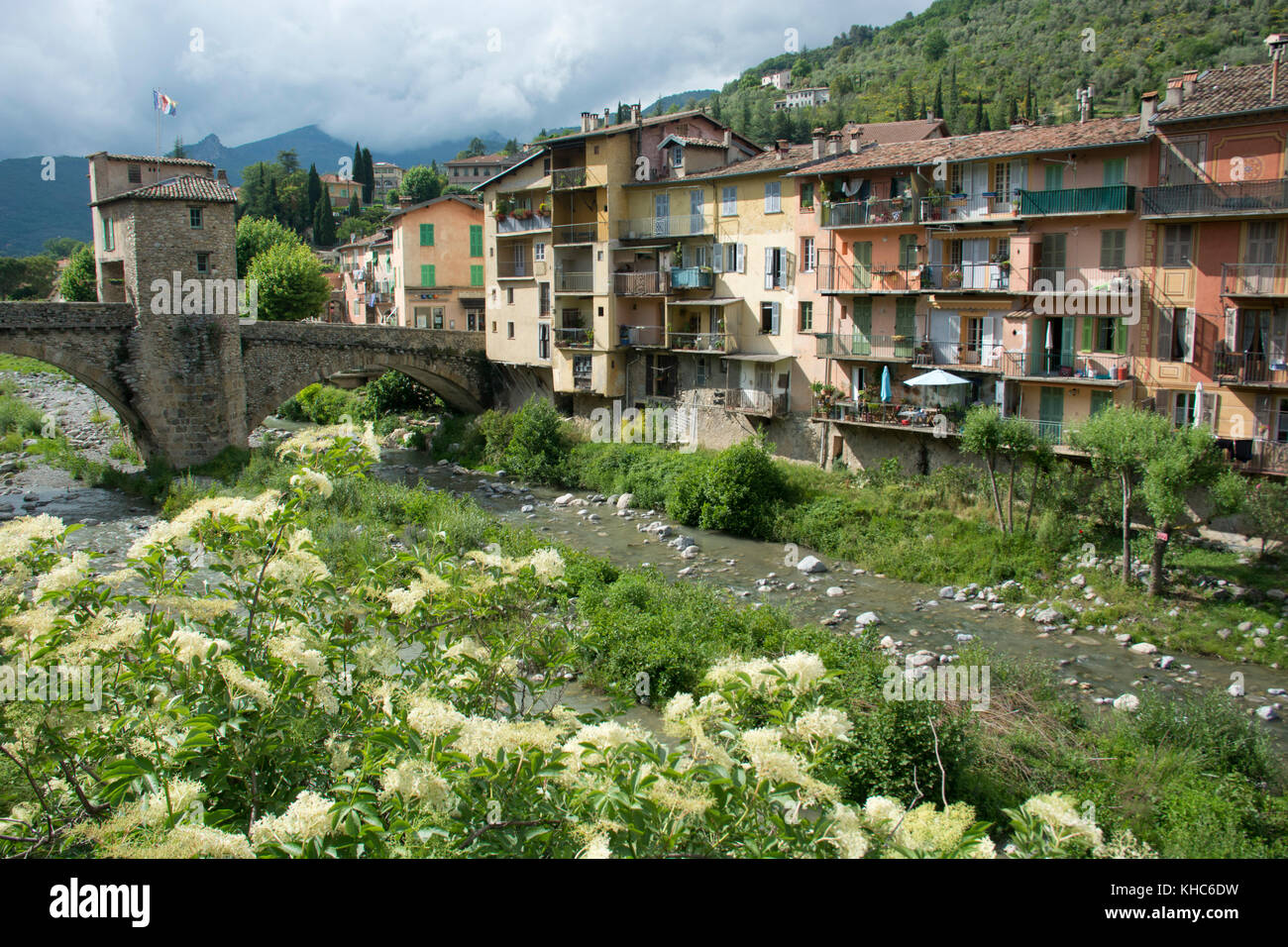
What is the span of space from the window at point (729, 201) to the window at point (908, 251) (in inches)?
281

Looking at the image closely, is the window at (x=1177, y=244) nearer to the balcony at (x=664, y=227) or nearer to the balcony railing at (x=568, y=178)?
the balcony at (x=664, y=227)

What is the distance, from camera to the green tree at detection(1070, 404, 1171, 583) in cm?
2098

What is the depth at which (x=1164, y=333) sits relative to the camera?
24312 mm

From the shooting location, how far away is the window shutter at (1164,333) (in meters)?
24.2

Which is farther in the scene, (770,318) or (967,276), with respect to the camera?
(770,318)

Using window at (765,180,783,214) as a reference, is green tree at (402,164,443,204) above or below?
above

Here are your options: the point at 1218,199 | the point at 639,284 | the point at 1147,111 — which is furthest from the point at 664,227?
the point at 1218,199

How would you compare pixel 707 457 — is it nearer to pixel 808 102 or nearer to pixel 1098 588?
pixel 1098 588

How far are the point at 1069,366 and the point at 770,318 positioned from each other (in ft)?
36.7

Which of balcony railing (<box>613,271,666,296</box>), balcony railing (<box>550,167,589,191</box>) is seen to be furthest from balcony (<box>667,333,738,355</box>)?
balcony railing (<box>550,167,589,191</box>)

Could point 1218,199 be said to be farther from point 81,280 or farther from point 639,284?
point 81,280

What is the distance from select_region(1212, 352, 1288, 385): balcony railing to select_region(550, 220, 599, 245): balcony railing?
892 inches

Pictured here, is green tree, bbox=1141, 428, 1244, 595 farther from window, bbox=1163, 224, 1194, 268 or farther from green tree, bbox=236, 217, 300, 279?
green tree, bbox=236, 217, 300, 279

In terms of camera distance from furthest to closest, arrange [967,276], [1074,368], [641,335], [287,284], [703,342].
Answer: [287,284] < [641,335] < [703,342] < [967,276] < [1074,368]
